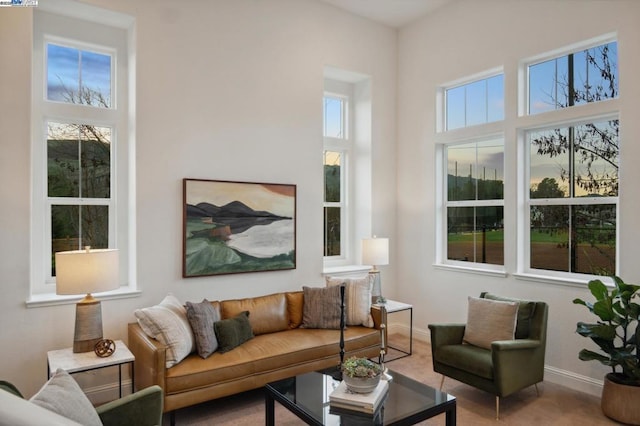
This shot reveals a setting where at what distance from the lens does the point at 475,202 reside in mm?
4766

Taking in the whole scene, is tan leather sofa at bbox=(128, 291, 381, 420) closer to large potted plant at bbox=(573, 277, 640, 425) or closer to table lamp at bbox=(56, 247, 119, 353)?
table lamp at bbox=(56, 247, 119, 353)

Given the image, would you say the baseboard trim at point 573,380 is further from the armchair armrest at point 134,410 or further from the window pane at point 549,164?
the armchair armrest at point 134,410

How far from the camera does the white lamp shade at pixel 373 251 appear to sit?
4.61 m

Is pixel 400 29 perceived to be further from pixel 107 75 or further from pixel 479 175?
pixel 107 75

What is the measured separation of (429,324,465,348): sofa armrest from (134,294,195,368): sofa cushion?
2055mm

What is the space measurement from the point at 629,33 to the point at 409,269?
10.7ft

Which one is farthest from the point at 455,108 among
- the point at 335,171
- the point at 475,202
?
the point at 335,171

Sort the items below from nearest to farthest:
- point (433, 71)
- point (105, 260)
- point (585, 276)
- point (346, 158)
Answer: point (105, 260) → point (585, 276) → point (433, 71) → point (346, 158)

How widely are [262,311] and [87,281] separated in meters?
1.52

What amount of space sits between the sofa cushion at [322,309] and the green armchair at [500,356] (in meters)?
0.92

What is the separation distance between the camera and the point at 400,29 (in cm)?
550

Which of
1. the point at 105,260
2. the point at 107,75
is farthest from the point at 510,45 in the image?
the point at 105,260

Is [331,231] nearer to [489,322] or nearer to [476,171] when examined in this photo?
[476,171]

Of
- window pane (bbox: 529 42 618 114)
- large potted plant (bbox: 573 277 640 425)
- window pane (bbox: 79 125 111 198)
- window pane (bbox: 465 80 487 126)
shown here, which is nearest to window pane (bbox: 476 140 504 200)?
window pane (bbox: 465 80 487 126)
